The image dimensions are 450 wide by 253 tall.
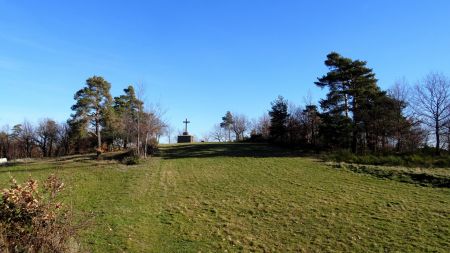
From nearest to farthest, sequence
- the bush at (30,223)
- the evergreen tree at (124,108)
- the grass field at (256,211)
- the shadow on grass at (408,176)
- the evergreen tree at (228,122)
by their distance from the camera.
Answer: the bush at (30,223) < the grass field at (256,211) < the shadow on grass at (408,176) < the evergreen tree at (124,108) < the evergreen tree at (228,122)

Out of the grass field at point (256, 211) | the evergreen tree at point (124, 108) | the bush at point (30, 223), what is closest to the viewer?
the bush at point (30, 223)

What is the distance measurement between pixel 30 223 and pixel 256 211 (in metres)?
9.30

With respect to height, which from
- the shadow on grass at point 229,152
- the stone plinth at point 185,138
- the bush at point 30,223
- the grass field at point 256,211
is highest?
the stone plinth at point 185,138

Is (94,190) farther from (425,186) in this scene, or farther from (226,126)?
(226,126)

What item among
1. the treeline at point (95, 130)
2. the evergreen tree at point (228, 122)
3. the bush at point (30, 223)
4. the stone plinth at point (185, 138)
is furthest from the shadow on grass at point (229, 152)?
the evergreen tree at point (228, 122)

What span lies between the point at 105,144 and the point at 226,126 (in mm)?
36374

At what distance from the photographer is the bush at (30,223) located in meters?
6.54

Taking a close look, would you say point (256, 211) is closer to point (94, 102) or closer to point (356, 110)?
point (356, 110)

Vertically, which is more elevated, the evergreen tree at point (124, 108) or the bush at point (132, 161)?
the evergreen tree at point (124, 108)

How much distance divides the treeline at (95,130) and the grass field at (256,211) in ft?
33.3

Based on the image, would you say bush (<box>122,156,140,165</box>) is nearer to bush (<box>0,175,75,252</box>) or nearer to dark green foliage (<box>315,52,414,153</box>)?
dark green foliage (<box>315,52,414,153</box>)

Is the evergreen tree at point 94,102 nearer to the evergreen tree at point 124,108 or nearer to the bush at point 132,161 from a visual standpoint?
the evergreen tree at point 124,108

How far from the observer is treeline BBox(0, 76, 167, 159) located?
1364 inches

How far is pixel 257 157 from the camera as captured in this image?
31406 millimetres
